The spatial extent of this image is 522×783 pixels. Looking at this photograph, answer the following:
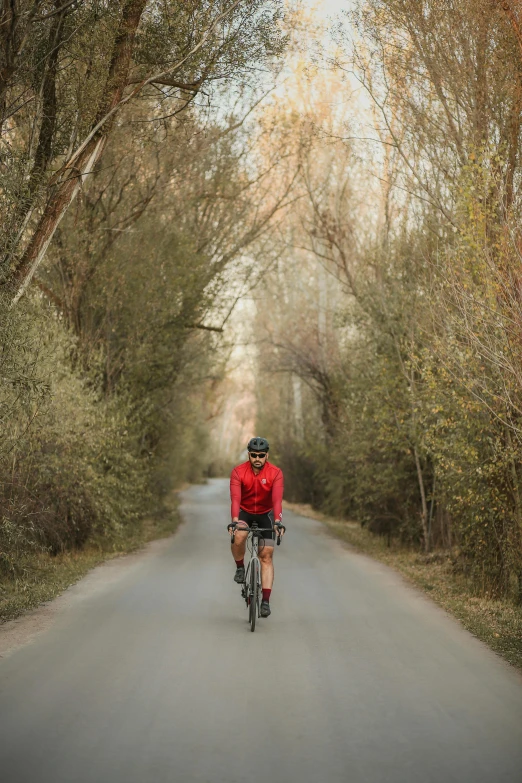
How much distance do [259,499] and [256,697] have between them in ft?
12.9

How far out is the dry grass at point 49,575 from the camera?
1229 centimetres

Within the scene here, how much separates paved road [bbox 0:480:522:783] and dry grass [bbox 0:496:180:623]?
0.71m

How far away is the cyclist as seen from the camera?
11.1 m

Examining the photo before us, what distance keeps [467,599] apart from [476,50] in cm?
858

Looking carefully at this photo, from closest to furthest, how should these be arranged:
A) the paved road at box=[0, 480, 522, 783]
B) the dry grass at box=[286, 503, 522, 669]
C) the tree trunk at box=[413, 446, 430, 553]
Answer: the paved road at box=[0, 480, 522, 783]
the dry grass at box=[286, 503, 522, 669]
the tree trunk at box=[413, 446, 430, 553]

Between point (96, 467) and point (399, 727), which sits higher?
point (96, 467)

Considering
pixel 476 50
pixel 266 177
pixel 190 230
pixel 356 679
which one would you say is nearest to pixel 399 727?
pixel 356 679

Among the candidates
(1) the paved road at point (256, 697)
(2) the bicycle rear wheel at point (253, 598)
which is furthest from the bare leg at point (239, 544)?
(1) the paved road at point (256, 697)

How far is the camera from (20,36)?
11727 millimetres

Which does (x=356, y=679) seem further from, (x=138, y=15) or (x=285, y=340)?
(x=285, y=340)

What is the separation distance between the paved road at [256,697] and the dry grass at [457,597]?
0.97 feet

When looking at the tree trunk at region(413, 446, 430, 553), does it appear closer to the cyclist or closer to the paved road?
the paved road

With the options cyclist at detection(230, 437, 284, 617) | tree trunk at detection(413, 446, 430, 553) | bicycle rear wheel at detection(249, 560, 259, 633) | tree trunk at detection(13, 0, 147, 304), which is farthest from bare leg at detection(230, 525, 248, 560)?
tree trunk at detection(413, 446, 430, 553)

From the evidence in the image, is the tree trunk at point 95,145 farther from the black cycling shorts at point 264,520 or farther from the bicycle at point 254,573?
the bicycle at point 254,573
